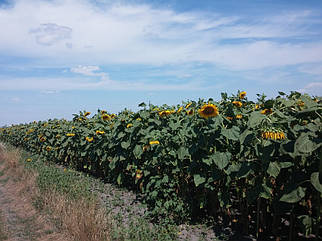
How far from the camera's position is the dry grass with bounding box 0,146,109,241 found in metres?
3.68

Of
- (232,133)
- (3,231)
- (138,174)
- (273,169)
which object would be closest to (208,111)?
(232,133)

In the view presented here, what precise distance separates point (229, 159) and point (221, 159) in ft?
0.30

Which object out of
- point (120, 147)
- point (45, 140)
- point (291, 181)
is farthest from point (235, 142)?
point (45, 140)

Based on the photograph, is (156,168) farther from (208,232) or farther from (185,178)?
(208,232)

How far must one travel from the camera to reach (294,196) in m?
2.31

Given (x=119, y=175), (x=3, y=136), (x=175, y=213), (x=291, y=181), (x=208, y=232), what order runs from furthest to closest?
1. (x=3, y=136)
2. (x=119, y=175)
3. (x=175, y=213)
4. (x=208, y=232)
5. (x=291, y=181)

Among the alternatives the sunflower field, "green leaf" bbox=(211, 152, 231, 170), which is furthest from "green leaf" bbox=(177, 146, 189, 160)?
"green leaf" bbox=(211, 152, 231, 170)

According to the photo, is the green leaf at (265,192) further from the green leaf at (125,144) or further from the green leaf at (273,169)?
the green leaf at (125,144)

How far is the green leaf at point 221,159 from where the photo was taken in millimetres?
3190

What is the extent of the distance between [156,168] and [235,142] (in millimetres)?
1559

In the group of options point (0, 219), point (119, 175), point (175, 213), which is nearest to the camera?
point (175, 213)

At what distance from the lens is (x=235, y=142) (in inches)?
136

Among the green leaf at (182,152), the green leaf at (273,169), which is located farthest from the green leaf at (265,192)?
the green leaf at (182,152)

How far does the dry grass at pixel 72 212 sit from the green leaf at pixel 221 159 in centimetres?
165
